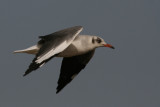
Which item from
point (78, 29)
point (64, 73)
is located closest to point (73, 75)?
point (64, 73)

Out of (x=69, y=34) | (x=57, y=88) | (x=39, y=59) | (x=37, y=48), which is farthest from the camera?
(x=57, y=88)

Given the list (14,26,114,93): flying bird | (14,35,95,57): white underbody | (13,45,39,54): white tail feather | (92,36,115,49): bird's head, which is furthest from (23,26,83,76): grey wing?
(92,36,115,49): bird's head

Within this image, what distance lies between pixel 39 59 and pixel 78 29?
146 centimetres

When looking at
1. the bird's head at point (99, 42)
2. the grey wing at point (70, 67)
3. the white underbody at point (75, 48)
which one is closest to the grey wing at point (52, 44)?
the white underbody at point (75, 48)

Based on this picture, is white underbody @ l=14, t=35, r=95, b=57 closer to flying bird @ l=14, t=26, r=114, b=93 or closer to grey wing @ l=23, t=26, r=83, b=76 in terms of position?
flying bird @ l=14, t=26, r=114, b=93

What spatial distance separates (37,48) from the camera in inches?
455

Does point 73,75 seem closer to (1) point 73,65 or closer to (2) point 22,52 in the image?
(1) point 73,65

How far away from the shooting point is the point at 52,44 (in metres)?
10.6

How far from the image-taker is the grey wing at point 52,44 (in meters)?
9.88

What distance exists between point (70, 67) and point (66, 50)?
1.57 metres

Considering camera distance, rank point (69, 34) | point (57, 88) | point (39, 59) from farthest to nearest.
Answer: point (57, 88), point (69, 34), point (39, 59)

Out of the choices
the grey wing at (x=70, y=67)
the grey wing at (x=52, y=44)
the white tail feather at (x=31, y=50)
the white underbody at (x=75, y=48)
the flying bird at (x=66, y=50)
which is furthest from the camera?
the grey wing at (x=70, y=67)

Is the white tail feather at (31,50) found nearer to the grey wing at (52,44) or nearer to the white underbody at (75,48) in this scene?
the white underbody at (75,48)

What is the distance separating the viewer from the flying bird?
398 inches
